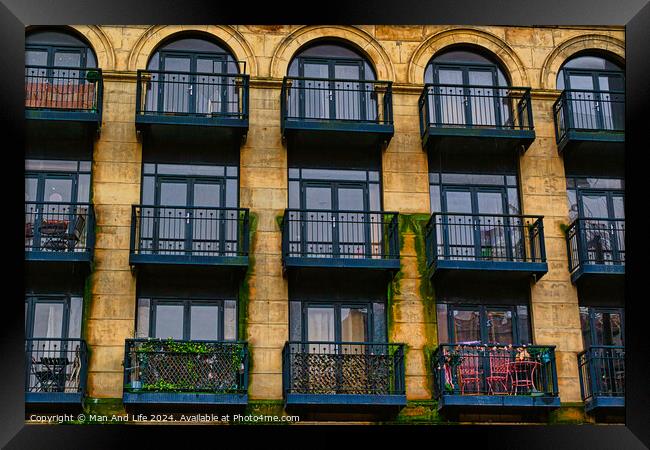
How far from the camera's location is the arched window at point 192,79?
27078 millimetres

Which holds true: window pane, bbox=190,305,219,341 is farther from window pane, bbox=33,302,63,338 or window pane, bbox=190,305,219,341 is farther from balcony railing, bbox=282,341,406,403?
window pane, bbox=33,302,63,338

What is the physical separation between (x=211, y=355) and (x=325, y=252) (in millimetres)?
3338

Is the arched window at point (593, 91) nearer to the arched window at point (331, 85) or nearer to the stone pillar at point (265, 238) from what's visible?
the arched window at point (331, 85)

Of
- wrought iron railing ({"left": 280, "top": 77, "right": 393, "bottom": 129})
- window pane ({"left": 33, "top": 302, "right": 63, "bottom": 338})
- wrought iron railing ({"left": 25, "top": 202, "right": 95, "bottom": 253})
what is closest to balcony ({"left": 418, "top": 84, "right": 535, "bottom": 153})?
wrought iron railing ({"left": 280, "top": 77, "right": 393, "bottom": 129})

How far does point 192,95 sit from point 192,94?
0.02 metres

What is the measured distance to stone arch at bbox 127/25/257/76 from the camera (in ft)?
90.6

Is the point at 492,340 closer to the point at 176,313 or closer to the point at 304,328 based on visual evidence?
the point at 304,328

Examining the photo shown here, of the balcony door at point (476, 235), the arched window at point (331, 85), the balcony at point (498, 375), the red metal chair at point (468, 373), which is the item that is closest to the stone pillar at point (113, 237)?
the arched window at point (331, 85)

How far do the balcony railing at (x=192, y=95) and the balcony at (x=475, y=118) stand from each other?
4.12 m

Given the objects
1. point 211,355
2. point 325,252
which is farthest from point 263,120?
point 211,355

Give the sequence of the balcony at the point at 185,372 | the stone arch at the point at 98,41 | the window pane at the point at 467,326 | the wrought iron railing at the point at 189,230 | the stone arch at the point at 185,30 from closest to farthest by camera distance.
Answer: the balcony at the point at 185,372 < the wrought iron railing at the point at 189,230 < the window pane at the point at 467,326 < the stone arch at the point at 98,41 < the stone arch at the point at 185,30

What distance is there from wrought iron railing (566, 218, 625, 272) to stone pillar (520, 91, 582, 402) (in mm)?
204

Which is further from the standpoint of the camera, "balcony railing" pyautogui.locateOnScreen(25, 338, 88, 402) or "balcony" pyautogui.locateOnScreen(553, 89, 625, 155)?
"balcony" pyautogui.locateOnScreen(553, 89, 625, 155)

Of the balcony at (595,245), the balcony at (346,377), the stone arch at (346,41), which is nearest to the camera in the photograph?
the balcony at (346,377)
